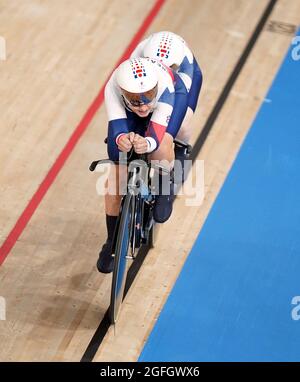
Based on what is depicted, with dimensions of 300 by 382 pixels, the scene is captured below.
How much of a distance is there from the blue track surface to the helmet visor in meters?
1.26

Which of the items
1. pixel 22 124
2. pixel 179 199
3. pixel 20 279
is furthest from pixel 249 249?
pixel 22 124

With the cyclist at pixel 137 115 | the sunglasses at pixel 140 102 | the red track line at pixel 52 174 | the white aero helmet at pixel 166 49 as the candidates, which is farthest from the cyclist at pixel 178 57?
the red track line at pixel 52 174

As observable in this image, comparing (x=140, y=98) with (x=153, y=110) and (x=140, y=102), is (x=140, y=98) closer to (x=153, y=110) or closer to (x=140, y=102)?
(x=140, y=102)

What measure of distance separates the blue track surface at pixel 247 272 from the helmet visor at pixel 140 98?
126cm

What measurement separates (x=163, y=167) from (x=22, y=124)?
1.96 meters

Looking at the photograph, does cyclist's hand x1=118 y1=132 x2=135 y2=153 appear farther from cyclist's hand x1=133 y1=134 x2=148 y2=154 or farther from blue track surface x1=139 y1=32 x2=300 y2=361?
blue track surface x1=139 y1=32 x2=300 y2=361

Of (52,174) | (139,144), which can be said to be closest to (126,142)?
(139,144)

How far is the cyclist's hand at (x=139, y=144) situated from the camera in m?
4.88

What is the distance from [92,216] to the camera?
20.1 ft

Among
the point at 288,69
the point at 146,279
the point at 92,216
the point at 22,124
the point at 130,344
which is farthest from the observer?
the point at 288,69

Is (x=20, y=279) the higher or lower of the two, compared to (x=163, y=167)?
lower

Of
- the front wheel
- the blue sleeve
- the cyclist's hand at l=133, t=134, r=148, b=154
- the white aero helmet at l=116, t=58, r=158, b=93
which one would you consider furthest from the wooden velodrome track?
the white aero helmet at l=116, t=58, r=158, b=93

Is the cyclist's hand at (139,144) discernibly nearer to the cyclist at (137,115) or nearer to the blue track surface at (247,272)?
the cyclist at (137,115)
